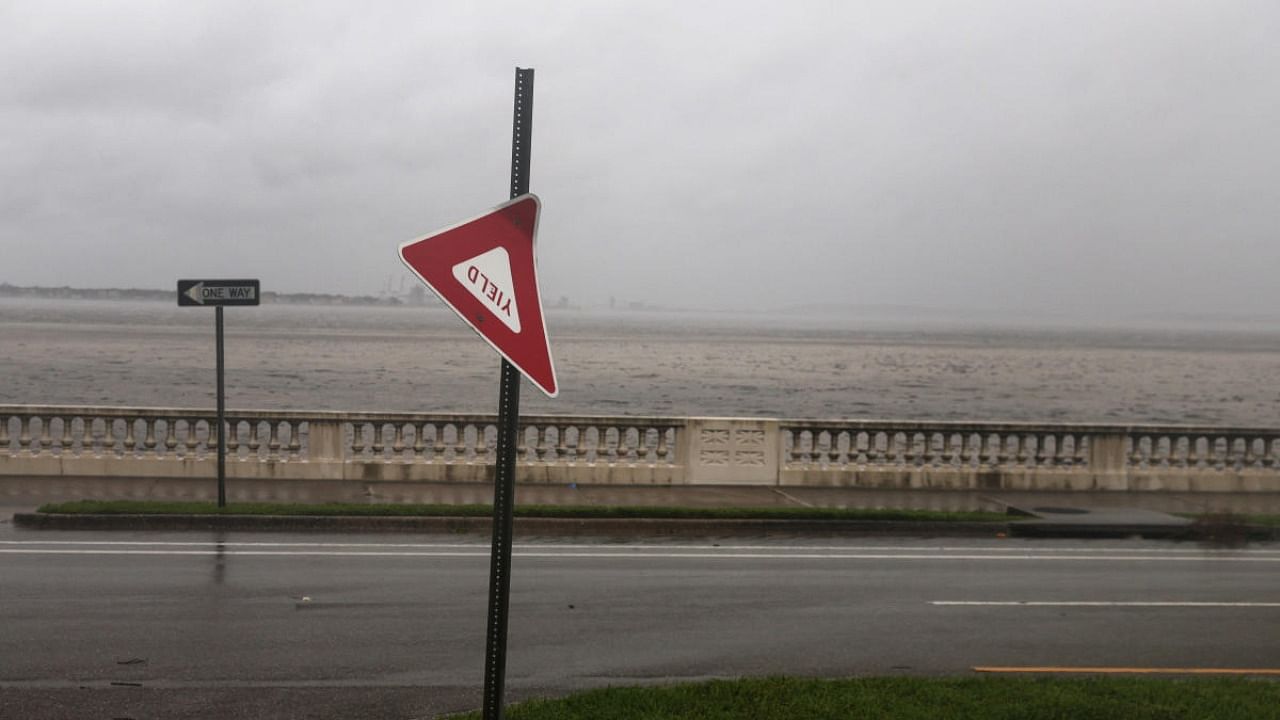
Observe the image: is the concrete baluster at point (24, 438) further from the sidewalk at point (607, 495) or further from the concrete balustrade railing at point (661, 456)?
the sidewalk at point (607, 495)

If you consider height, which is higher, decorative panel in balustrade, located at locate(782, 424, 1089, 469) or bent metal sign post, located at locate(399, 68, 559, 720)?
bent metal sign post, located at locate(399, 68, 559, 720)

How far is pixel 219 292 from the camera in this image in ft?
51.4

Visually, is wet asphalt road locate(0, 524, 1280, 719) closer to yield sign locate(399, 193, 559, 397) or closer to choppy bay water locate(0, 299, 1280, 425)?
yield sign locate(399, 193, 559, 397)

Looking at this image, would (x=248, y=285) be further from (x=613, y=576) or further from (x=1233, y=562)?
(x=1233, y=562)

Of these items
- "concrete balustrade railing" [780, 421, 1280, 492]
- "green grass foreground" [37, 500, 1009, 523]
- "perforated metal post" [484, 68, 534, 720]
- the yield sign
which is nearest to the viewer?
the yield sign

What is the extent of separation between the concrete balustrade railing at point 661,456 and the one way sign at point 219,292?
2655 mm

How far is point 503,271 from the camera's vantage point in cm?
440

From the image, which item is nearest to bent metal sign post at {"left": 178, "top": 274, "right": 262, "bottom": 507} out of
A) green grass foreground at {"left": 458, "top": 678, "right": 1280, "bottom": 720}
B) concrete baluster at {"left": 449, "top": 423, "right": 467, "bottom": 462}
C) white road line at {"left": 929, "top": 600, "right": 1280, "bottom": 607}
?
concrete baluster at {"left": 449, "top": 423, "right": 467, "bottom": 462}

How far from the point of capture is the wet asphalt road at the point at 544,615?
26.5ft

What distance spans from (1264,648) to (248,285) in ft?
40.6

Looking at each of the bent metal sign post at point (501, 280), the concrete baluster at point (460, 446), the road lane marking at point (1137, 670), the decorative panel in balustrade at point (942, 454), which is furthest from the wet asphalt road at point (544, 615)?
the decorative panel in balustrade at point (942, 454)

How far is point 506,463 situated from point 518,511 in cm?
1097

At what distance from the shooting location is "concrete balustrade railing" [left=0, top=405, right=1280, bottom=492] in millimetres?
18188

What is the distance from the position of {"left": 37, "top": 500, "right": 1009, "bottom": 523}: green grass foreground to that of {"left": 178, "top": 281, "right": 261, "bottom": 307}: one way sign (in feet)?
8.53
